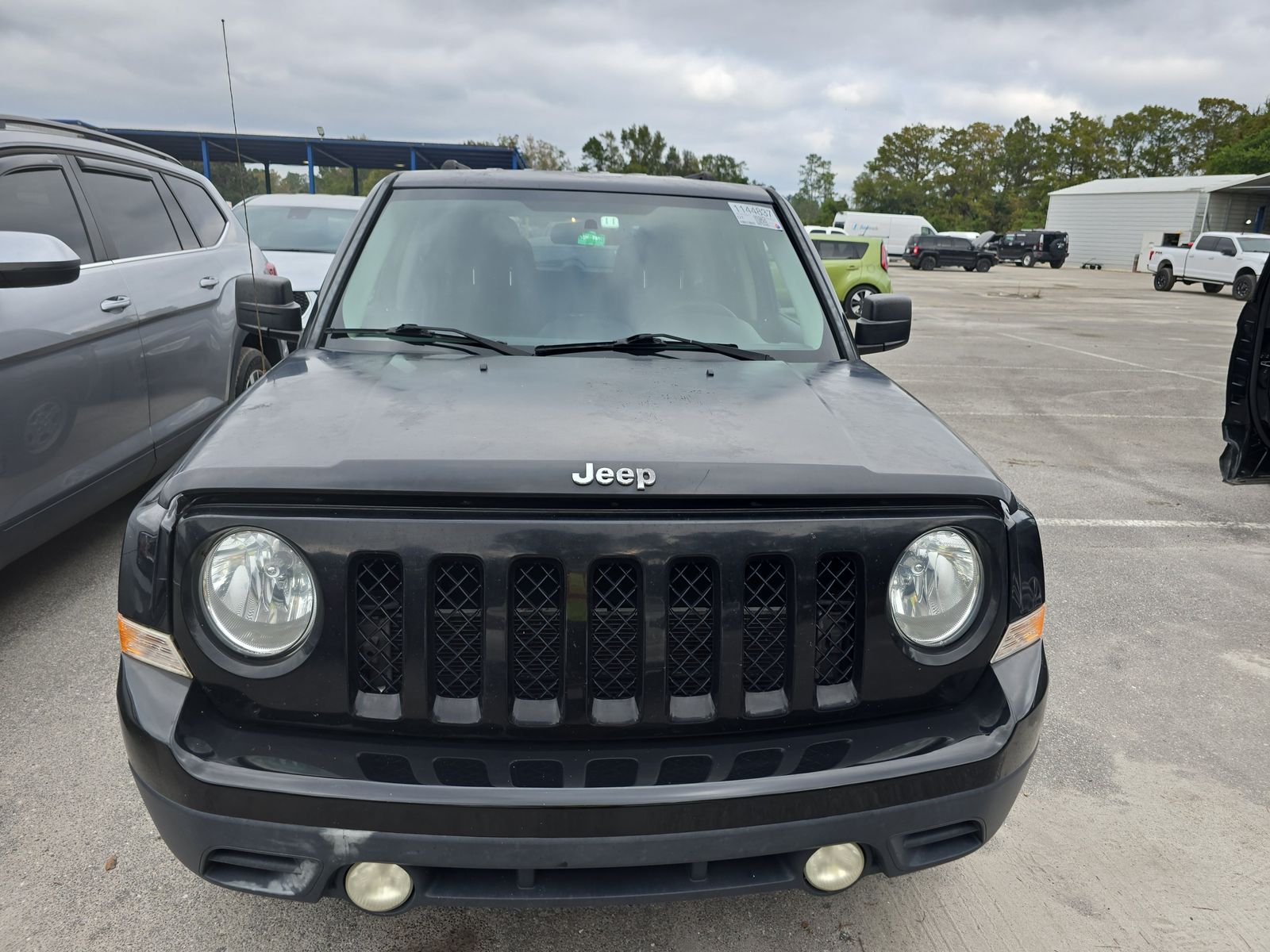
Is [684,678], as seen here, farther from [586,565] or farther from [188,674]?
[188,674]

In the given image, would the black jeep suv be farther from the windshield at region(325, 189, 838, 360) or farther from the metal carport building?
the metal carport building

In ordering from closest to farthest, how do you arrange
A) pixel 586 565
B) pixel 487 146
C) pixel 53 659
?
pixel 586 565 → pixel 53 659 → pixel 487 146

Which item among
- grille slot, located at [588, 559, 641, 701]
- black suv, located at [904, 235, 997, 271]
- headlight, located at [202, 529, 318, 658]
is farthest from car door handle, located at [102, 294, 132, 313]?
black suv, located at [904, 235, 997, 271]

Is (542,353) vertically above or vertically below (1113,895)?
above

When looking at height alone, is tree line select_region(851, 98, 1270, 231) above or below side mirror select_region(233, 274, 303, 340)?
above

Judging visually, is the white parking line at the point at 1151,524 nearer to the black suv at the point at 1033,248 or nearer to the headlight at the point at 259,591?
the headlight at the point at 259,591

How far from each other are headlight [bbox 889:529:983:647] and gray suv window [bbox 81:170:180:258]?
13.5ft

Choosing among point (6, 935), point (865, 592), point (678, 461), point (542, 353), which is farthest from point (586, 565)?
point (6, 935)

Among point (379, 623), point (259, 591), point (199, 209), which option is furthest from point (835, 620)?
point (199, 209)

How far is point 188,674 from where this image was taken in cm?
163

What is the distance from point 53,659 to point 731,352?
275 centimetres

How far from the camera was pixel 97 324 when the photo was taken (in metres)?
3.79

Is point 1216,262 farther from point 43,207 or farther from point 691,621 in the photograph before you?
point 691,621

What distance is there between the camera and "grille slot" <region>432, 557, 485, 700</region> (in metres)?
1.59
